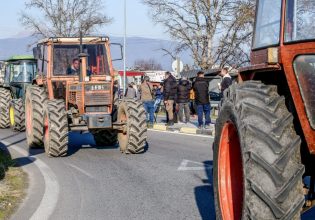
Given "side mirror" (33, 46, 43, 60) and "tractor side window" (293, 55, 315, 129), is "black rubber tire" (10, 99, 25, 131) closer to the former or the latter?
"side mirror" (33, 46, 43, 60)

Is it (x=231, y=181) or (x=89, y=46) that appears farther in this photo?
(x=89, y=46)

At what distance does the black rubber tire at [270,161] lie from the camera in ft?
12.9

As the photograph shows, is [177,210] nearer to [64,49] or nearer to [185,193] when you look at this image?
[185,193]

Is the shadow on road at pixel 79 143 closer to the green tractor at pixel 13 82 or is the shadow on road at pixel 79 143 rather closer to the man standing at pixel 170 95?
the green tractor at pixel 13 82

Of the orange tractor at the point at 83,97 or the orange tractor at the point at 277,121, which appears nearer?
the orange tractor at the point at 277,121

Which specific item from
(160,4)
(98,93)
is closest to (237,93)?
(98,93)

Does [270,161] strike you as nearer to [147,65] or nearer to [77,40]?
[77,40]

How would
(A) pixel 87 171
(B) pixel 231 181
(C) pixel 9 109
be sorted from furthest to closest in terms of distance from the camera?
1. (C) pixel 9 109
2. (A) pixel 87 171
3. (B) pixel 231 181

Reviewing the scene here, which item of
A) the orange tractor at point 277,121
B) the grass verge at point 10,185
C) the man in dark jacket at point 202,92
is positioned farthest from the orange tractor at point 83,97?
the orange tractor at point 277,121

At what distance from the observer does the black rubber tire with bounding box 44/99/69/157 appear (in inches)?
485

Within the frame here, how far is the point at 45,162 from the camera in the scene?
11.9 m

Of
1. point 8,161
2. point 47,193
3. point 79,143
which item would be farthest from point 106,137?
point 47,193

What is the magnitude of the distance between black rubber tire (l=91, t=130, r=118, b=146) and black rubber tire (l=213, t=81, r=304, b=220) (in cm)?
1030

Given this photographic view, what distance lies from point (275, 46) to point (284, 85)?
0.32 metres
